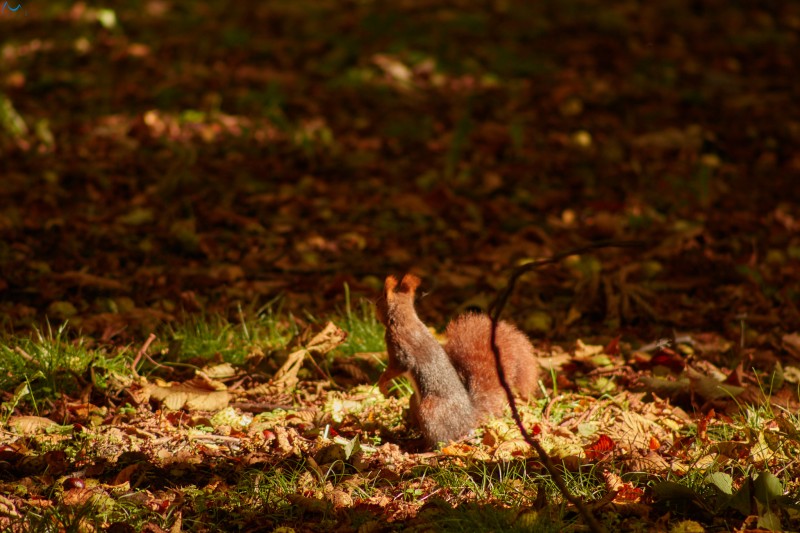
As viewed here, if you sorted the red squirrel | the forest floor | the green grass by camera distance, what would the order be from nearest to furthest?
the forest floor → the red squirrel → the green grass

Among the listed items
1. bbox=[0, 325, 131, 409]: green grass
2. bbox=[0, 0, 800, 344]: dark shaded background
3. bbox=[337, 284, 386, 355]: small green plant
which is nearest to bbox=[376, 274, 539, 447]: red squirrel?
bbox=[337, 284, 386, 355]: small green plant

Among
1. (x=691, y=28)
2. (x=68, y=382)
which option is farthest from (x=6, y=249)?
(x=691, y=28)

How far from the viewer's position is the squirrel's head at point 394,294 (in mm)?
2965

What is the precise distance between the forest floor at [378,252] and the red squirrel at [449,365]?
0.39ft

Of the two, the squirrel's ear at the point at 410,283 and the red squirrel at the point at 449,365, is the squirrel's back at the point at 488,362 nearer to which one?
the red squirrel at the point at 449,365

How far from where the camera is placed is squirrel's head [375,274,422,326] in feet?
9.73

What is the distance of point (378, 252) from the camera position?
5.11 m

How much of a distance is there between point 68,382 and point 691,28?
24.4 feet

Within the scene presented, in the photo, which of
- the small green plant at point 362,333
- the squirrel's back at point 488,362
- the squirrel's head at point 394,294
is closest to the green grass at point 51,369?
the small green plant at point 362,333

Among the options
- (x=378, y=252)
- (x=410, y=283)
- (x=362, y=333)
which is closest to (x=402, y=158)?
A: (x=378, y=252)

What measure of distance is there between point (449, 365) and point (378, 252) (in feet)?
7.10

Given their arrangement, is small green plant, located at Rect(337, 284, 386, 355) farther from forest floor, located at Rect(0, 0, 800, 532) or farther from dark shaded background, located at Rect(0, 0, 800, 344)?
dark shaded background, located at Rect(0, 0, 800, 344)

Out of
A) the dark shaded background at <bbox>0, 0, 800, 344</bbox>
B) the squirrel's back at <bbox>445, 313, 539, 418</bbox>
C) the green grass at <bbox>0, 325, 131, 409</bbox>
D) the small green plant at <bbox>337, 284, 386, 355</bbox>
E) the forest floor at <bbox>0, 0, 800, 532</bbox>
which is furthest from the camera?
the dark shaded background at <bbox>0, 0, 800, 344</bbox>

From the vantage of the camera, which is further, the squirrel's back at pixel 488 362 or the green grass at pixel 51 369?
the green grass at pixel 51 369
